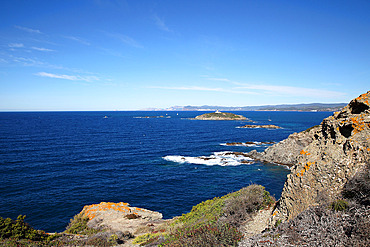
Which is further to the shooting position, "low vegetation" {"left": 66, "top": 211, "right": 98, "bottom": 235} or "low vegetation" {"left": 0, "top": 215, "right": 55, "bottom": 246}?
"low vegetation" {"left": 66, "top": 211, "right": 98, "bottom": 235}

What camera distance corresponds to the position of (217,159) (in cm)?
5091

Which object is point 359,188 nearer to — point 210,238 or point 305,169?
point 305,169

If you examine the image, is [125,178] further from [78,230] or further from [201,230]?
[201,230]

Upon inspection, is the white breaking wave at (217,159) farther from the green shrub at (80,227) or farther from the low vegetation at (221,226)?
the low vegetation at (221,226)

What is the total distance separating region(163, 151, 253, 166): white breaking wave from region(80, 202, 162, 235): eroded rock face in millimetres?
25971

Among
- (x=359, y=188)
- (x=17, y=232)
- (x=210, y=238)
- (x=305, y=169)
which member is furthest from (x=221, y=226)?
A: (x=17, y=232)

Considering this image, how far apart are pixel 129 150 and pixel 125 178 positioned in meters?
23.2

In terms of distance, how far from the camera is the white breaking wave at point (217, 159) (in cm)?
4840

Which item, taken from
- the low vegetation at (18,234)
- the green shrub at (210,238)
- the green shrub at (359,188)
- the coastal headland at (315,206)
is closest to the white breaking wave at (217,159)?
the coastal headland at (315,206)

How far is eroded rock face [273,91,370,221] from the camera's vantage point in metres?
8.20

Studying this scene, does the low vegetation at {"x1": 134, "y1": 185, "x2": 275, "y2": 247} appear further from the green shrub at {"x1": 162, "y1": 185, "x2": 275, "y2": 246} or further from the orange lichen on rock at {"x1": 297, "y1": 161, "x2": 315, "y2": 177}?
the orange lichen on rock at {"x1": 297, "y1": 161, "x2": 315, "y2": 177}

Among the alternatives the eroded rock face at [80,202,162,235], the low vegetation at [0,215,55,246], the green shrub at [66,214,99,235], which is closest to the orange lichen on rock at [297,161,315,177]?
the eroded rock face at [80,202,162,235]

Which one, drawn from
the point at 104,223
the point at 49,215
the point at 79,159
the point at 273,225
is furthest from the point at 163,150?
the point at 273,225

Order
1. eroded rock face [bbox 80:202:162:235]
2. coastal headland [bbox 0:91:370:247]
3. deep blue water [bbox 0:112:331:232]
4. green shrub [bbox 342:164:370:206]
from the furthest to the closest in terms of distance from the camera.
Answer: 1. deep blue water [bbox 0:112:331:232]
2. eroded rock face [bbox 80:202:162:235]
3. green shrub [bbox 342:164:370:206]
4. coastal headland [bbox 0:91:370:247]
